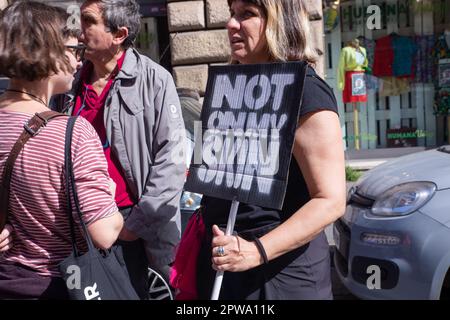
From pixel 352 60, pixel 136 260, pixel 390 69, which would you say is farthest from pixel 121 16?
pixel 390 69

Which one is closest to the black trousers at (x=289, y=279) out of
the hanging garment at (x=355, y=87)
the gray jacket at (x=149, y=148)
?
Result: the gray jacket at (x=149, y=148)

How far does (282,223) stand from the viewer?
193cm

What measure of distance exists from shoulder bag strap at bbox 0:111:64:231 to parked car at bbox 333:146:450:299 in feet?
8.03

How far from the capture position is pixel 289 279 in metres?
1.99

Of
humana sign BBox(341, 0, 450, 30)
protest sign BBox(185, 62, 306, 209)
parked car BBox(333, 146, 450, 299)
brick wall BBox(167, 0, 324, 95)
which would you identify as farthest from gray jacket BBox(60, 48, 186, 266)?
humana sign BBox(341, 0, 450, 30)

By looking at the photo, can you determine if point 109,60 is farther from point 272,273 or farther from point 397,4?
point 397,4

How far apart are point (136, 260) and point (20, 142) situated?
101 cm

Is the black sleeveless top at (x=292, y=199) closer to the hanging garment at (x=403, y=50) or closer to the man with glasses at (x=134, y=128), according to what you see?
the man with glasses at (x=134, y=128)

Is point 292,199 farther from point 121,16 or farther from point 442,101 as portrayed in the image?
point 442,101

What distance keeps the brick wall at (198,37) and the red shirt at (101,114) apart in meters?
5.50

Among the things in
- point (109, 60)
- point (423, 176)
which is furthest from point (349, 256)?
point (109, 60)

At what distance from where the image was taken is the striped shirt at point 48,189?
1.92m

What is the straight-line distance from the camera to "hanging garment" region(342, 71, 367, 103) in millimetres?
9859

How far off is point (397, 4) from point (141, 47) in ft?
13.5
